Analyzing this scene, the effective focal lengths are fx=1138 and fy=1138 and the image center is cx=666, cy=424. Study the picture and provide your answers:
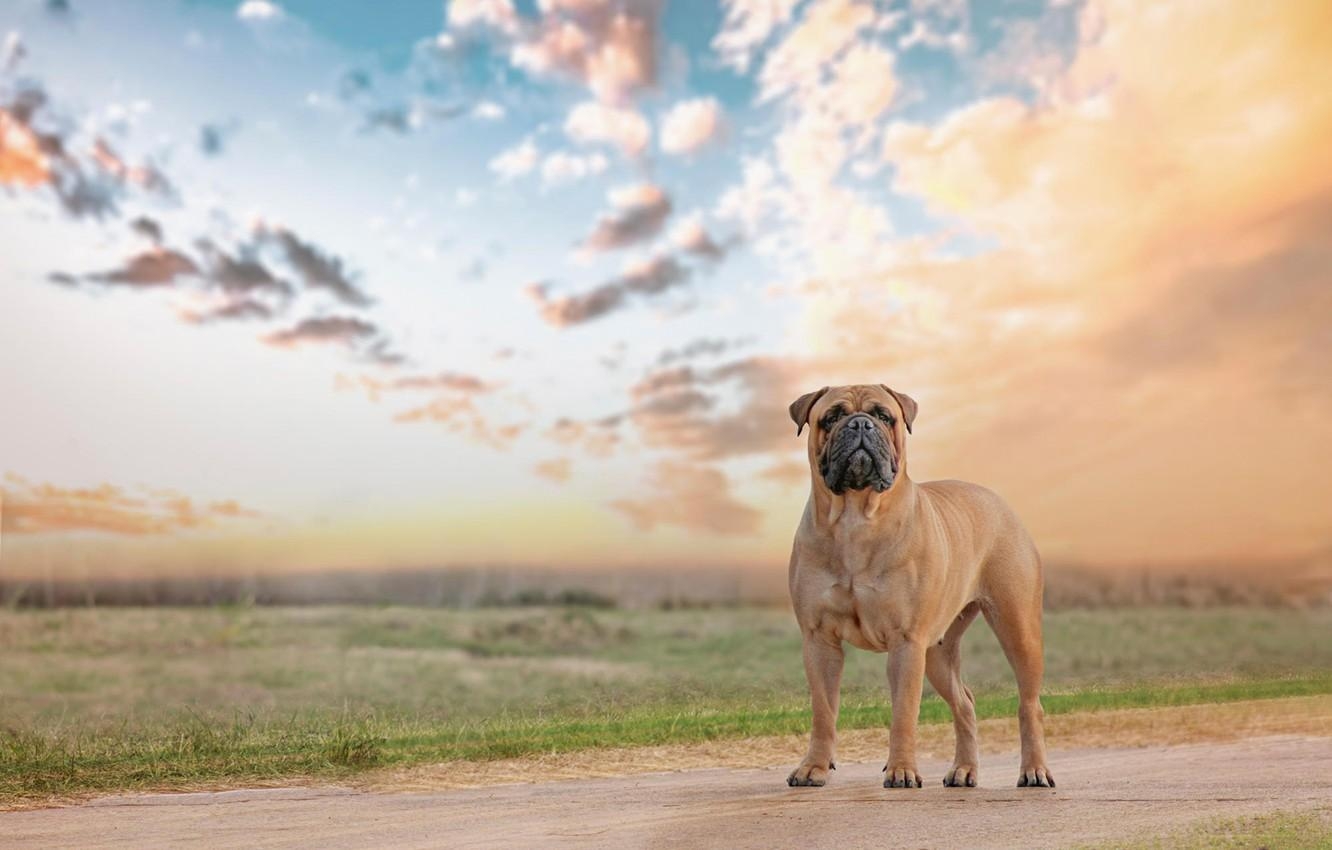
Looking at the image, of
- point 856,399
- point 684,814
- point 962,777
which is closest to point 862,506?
point 856,399

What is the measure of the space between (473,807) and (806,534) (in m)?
3.15

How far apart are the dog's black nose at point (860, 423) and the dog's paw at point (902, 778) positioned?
96.5 inches

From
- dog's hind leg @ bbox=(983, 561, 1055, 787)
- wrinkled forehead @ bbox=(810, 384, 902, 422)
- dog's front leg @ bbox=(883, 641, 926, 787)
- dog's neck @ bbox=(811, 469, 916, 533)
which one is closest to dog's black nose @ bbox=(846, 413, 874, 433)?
wrinkled forehead @ bbox=(810, 384, 902, 422)

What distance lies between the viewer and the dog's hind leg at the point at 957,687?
8914 mm

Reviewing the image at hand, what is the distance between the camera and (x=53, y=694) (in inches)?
770

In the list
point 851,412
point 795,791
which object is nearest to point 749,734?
point 795,791

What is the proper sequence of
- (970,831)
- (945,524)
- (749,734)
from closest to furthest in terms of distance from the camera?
(970,831) → (945,524) → (749,734)

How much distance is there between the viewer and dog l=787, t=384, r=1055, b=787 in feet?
26.5

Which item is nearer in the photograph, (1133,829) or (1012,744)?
(1133,829)

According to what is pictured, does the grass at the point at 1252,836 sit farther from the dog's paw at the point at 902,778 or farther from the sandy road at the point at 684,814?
the dog's paw at the point at 902,778

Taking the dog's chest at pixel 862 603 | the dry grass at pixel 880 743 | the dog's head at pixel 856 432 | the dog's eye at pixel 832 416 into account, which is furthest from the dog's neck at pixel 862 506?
the dry grass at pixel 880 743

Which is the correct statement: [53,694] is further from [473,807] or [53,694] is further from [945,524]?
[945,524]

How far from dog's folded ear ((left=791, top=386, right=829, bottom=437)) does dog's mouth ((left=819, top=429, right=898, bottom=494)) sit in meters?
0.67

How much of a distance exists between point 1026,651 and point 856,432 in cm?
258
